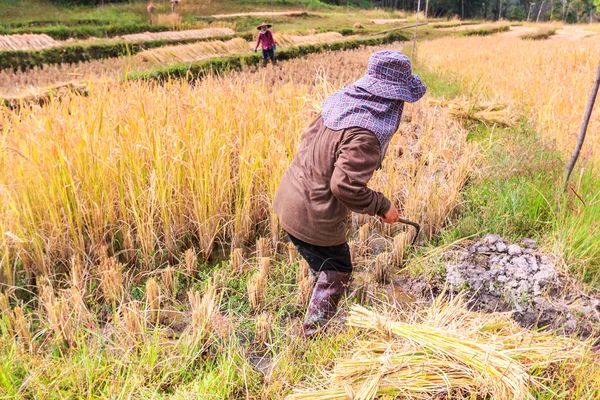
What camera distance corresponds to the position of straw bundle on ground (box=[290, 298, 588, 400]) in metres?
1.27

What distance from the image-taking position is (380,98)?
5.12 ft

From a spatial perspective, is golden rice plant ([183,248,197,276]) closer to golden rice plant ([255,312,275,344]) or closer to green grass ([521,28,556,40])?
golden rice plant ([255,312,275,344])

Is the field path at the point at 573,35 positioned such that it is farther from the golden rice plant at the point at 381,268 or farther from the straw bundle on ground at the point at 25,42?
the golden rice plant at the point at 381,268

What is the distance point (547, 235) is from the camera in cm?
222

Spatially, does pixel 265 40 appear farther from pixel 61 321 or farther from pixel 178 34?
pixel 61 321

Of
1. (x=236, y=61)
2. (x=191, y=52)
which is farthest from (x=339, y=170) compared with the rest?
(x=191, y=52)

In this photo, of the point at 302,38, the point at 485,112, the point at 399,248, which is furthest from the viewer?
the point at 302,38

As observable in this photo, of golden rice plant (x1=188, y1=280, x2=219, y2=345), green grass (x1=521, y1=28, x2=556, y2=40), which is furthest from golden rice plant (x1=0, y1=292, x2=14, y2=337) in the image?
green grass (x1=521, y1=28, x2=556, y2=40)

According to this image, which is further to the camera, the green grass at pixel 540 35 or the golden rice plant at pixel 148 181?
the green grass at pixel 540 35

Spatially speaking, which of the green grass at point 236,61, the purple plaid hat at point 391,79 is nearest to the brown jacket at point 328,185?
the purple plaid hat at point 391,79

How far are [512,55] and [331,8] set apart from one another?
1695 centimetres

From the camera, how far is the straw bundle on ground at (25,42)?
8.61m

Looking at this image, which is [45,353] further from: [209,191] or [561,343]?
[561,343]

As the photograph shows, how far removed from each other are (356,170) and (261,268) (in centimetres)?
77
